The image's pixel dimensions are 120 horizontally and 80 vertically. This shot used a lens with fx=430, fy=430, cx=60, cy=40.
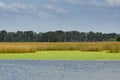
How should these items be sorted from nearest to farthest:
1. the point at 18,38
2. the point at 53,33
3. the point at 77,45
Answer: the point at 77,45, the point at 53,33, the point at 18,38

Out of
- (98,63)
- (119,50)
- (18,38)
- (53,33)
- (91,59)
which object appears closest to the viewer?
(98,63)

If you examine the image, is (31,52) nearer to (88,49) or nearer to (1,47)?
(1,47)

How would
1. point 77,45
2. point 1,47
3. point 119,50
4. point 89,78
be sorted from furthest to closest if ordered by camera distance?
point 77,45
point 119,50
point 1,47
point 89,78

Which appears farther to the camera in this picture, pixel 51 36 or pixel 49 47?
pixel 51 36

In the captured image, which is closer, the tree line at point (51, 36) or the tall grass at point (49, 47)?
the tall grass at point (49, 47)

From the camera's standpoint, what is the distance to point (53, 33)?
7831 centimetres

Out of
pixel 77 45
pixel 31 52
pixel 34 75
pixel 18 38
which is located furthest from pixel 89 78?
pixel 18 38

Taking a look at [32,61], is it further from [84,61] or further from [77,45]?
[77,45]

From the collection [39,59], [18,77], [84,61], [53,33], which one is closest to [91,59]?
[84,61]

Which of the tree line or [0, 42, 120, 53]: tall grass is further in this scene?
the tree line

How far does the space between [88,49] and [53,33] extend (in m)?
49.8

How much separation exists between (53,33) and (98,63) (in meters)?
59.1

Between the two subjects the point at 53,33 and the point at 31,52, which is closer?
the point at 31,52

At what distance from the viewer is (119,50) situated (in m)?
28.2
